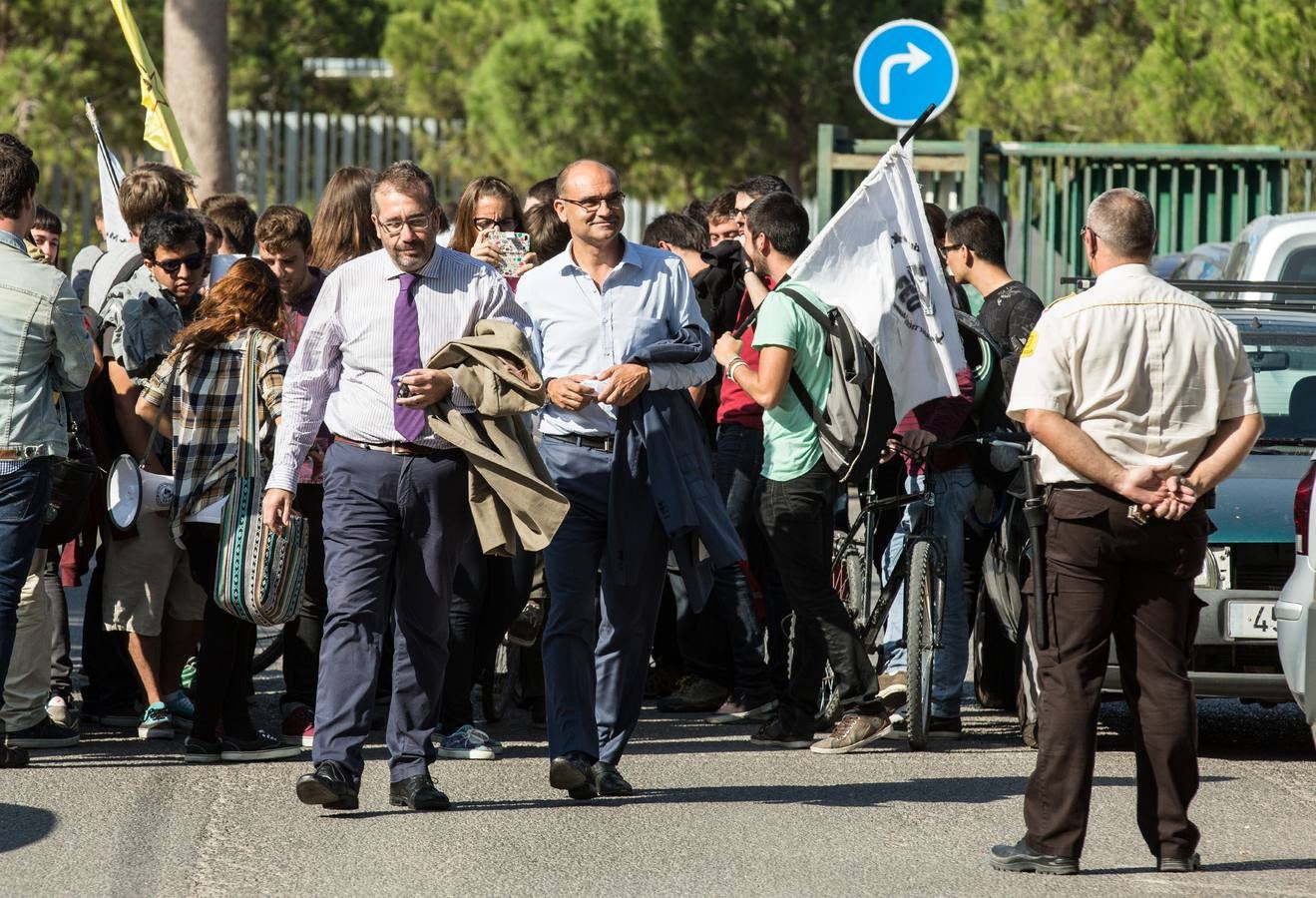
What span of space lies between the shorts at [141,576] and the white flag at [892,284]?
8.63 ft

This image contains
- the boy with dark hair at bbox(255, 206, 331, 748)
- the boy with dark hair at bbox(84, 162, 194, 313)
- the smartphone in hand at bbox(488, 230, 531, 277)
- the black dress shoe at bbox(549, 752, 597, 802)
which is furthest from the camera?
the boy with dark hair at bbox(84, 162, 194, 313)

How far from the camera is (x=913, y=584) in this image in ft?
25.0

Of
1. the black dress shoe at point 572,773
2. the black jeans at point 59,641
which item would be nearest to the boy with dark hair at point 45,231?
the black jeans at point 59,641

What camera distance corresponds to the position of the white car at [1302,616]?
618cm

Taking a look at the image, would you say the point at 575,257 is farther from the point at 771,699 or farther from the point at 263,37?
the point at 263,37

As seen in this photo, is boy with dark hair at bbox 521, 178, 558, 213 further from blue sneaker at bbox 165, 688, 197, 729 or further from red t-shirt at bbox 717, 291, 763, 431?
blue sneaker at bbox 165, 688, 197, 729

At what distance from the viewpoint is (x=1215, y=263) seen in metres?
12.9

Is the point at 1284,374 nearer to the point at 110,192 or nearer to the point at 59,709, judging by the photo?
the point at 59,709

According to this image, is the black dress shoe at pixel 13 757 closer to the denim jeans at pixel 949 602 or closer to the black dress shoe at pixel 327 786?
the black dress shoe at pixel 327 786

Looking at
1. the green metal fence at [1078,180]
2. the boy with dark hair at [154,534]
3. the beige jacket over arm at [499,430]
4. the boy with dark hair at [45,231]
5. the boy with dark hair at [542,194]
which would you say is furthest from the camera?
the green metal fence at [1078,180]

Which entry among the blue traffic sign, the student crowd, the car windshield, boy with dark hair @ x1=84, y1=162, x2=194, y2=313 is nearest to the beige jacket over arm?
the student crowd

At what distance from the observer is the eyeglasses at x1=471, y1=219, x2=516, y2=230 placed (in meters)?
8.39

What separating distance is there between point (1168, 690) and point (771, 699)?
3035 millimetres

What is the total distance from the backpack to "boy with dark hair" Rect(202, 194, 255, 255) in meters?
2.84
